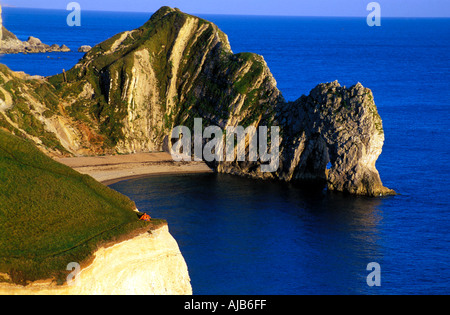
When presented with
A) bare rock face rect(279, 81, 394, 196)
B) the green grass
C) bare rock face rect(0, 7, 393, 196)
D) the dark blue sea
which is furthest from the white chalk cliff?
bare rock face rect(0, 7, 393, 196)

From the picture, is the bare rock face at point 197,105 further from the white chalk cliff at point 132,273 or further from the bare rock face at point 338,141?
the white chalk cliff at point 132,273

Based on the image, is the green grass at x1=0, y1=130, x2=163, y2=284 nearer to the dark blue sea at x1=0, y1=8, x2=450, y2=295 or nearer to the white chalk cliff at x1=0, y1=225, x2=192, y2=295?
the white chalk cliff at x1=0, y1=225, x2=192, y2=295

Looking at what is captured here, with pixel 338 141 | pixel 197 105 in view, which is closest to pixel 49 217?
pixel 338 141

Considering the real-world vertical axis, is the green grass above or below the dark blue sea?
above

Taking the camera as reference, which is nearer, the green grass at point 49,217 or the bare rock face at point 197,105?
the green grass at point 49,217

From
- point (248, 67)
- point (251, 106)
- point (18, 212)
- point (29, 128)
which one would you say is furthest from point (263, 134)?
point (18, 212)

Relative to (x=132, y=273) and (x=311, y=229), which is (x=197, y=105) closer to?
(x=311, y=229)

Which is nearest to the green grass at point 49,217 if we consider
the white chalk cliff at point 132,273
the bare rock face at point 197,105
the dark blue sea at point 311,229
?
the white chalk cliff at point 132,273
